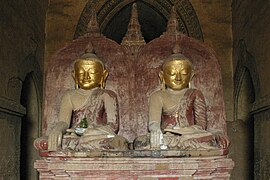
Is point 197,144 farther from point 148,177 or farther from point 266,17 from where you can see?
point 266,17

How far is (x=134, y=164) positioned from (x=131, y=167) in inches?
1.8

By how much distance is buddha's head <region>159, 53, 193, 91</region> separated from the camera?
4.81 m

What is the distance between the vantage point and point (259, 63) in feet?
22.8

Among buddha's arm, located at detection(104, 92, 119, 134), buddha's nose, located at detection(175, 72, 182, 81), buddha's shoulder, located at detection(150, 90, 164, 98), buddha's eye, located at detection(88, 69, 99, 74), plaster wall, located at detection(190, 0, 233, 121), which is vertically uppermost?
plaster wall, located at detection(190, 0, 233, 121)

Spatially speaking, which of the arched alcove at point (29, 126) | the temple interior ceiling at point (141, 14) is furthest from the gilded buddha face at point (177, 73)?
the arched alcove at point (29, 126)

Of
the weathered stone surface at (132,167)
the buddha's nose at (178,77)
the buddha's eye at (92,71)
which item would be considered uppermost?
the buddha's eye at (92,71)

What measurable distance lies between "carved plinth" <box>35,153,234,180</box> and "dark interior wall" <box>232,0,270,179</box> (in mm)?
2625

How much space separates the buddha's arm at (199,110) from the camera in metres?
4.77

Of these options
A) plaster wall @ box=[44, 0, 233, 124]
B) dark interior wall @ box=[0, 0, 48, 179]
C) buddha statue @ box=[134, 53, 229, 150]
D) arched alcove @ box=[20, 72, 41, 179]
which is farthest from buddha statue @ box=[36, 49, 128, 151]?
plaster wall @ box=[44, 0, 233, 124]

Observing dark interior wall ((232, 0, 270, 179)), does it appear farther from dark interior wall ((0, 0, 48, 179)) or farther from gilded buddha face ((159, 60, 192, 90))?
dark interior wall ((0, 0, 48, 179))

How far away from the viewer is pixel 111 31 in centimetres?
1025

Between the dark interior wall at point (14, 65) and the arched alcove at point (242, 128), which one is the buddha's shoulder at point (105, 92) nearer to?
the dark interior wall at point (14, 65)

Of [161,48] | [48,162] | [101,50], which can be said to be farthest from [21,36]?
[48,162]

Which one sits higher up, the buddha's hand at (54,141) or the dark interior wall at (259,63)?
the dark interior wall at (259,63)
